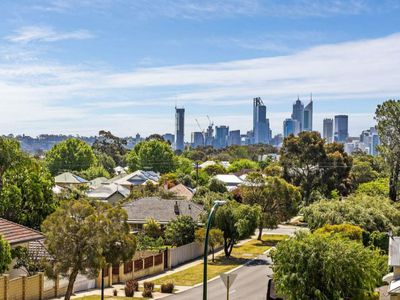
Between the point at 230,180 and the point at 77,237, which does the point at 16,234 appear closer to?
the point at 77,237

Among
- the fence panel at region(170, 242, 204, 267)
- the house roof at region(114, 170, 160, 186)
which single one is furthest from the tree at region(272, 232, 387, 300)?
the house roof at region(114, 170, 160, 186)

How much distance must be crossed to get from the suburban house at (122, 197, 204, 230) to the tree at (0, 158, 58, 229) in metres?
9.29

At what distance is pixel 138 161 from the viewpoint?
5512 inches

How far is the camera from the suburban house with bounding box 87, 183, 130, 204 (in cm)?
8556

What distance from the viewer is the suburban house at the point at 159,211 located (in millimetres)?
57875

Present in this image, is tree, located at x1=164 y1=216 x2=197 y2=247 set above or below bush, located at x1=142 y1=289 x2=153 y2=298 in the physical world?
above

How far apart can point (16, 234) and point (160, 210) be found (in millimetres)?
22736

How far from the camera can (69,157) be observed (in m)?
134

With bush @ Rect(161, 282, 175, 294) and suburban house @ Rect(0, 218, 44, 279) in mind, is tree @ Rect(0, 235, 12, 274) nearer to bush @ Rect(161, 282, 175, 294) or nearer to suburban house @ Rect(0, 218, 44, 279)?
suburban house @ Rect(0, 218, 44, 279)

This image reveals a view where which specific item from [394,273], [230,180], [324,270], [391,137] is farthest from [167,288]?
[230,180]

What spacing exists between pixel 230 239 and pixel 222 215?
270cm

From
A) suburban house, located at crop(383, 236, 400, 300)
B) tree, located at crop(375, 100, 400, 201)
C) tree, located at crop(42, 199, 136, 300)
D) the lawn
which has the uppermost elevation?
tree, located at crop(375, 100, 400, 201)

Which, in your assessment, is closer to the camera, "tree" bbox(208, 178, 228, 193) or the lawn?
the lawn

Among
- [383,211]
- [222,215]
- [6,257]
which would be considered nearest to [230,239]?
[222,215]
